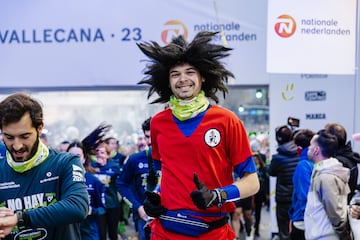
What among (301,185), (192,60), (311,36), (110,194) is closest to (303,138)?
(301,185)

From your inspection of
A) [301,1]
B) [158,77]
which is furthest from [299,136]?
[158,77]

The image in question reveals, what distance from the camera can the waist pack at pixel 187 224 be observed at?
331 centimetres

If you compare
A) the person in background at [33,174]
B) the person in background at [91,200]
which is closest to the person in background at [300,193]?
the person in background at [91,200]

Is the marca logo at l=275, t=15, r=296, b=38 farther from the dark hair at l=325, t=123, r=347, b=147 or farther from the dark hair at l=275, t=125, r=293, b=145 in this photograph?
the dark hair at l=275, t=125, r=293, b=145

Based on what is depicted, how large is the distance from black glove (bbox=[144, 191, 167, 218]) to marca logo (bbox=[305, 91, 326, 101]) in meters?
5.94

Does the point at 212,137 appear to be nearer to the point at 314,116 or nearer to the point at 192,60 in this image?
the point at 192,60

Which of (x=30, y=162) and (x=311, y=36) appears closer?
(x=30, y=162)

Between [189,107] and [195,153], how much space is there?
0.29 meters

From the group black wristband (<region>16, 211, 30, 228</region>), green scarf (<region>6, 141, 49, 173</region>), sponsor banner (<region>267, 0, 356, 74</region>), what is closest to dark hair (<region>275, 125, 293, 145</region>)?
sponsor banner (<region>267, 0, 356, 74</region>)

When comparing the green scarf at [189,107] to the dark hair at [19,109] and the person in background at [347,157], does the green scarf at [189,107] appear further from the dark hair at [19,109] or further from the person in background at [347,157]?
the person in background at [347,157]

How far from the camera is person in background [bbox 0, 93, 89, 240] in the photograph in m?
2.60

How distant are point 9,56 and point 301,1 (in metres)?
4.60

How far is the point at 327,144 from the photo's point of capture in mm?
5105

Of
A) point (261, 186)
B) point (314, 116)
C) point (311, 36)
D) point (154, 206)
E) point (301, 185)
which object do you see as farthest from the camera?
point (261, 186)
